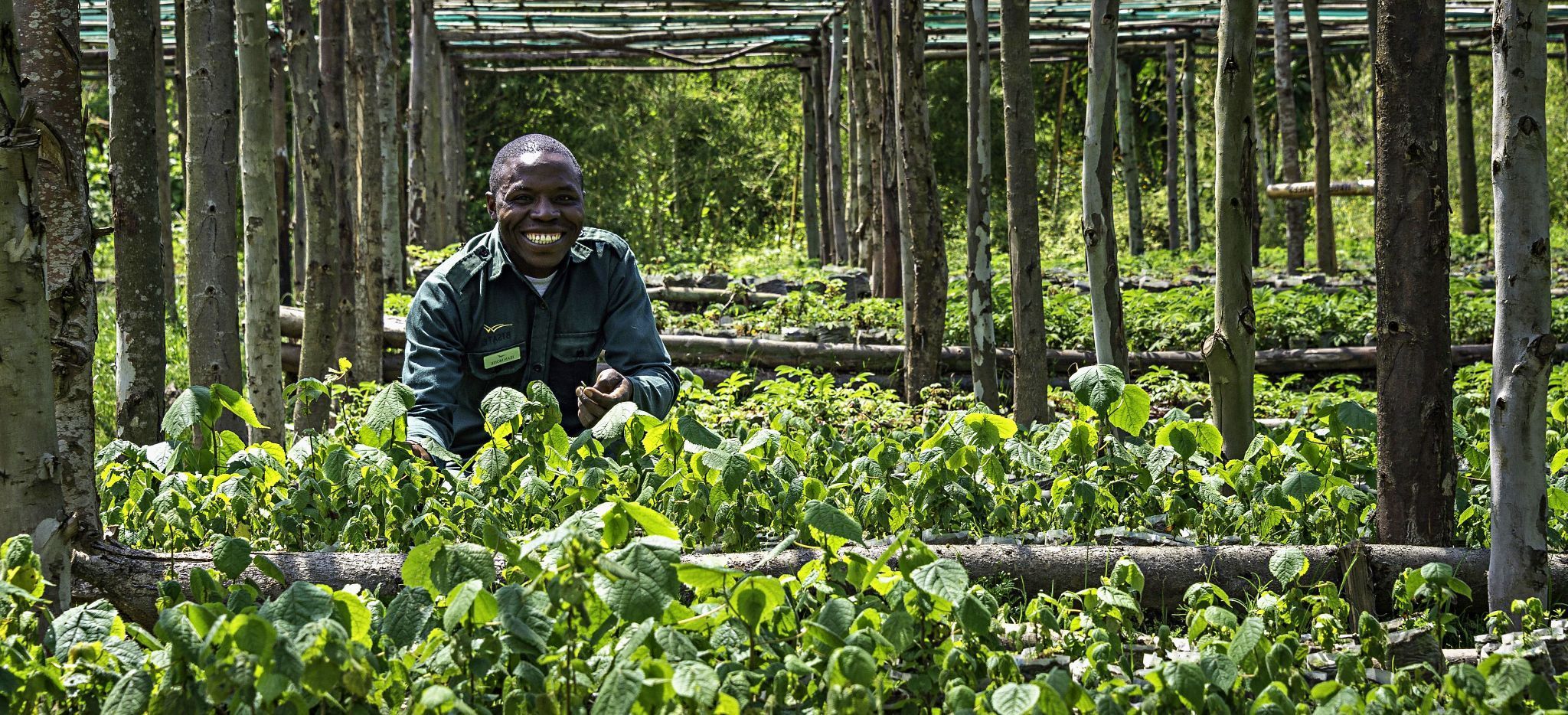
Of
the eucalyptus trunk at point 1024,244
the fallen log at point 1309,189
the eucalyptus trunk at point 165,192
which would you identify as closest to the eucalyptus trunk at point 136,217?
the eucalyptus trunk at point 165,192

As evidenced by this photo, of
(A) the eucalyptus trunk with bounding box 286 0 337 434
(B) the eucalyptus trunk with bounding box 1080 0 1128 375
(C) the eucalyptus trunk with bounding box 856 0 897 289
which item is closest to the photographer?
(B) the eucalyptus trunk with bounding box 1080 0 1128 375

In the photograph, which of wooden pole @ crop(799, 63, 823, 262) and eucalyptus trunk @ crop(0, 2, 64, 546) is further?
wooden pole @ crop(799, 63, 823, 262)

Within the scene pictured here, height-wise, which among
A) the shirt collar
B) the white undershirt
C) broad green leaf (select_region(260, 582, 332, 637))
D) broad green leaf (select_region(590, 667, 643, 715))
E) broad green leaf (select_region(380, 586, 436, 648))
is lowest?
broad green leaf (select_region(590, 667, 643, 715))

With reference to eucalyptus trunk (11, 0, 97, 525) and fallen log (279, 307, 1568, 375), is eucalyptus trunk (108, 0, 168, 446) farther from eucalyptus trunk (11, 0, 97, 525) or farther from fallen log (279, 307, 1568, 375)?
fallen log (279, 307, 1568, 375)

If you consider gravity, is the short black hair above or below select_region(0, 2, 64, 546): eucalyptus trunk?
above

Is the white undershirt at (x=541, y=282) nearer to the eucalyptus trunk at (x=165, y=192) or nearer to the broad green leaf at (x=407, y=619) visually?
the broad green leaf at (x=407, y=619)

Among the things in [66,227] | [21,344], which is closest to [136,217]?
[66,227]

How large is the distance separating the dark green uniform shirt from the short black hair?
216 millimetres

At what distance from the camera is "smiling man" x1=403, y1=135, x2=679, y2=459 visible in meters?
4.54

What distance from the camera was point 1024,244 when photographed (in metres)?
5.66

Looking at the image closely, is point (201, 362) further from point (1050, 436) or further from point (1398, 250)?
point (1398, 250)

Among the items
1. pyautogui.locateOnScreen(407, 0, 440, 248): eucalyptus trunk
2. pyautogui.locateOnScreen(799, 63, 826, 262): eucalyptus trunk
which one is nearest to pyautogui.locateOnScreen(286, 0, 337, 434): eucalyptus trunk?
pyautogui.locateOnScreen(407, 0, 440, 248): eucalyptus trunk

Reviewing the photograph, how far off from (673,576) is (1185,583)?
160cm

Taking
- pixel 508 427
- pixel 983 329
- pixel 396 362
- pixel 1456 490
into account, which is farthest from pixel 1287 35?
pixel 508 427
